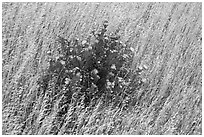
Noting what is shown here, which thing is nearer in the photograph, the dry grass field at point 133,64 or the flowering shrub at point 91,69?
the dry grass field at point 133,64

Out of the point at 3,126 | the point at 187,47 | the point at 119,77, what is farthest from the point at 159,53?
the point at 3,126

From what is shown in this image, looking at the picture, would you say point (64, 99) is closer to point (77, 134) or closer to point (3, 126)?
point (77, 134)

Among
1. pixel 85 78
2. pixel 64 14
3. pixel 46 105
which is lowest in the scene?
pixel 46 105

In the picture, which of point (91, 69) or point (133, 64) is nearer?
point (91, 69)

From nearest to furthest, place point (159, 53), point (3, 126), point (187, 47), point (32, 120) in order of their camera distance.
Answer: point (3, 126)
point (32, 120)
point (159, 53)
point (187, 47)

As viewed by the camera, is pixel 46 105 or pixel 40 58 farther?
pixel 40 58
